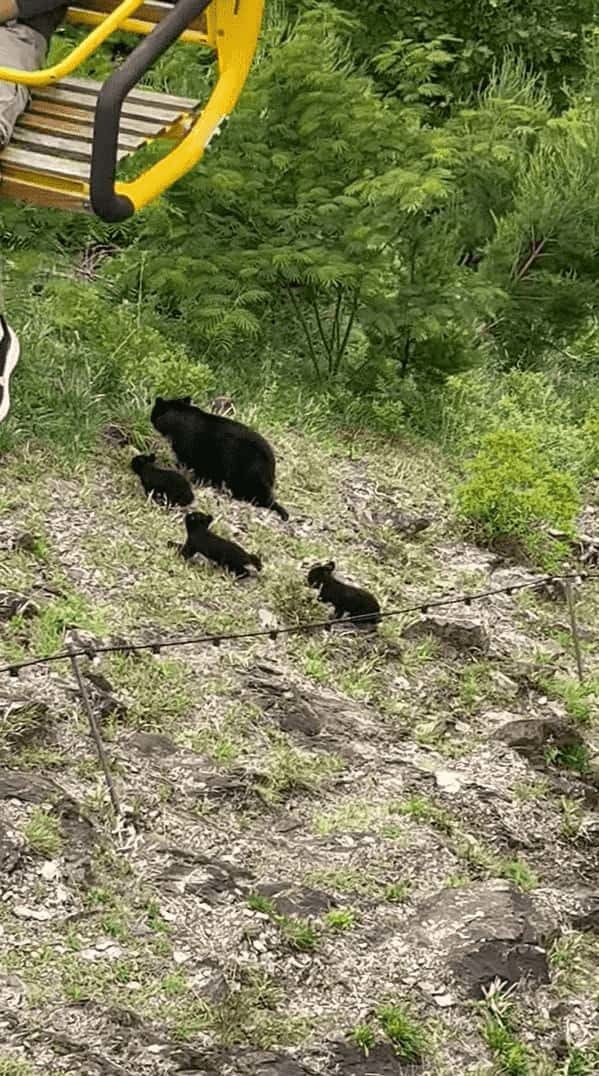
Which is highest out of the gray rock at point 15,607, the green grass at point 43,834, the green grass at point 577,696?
the green grass at point 43,834

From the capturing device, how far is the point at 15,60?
17.0 ft

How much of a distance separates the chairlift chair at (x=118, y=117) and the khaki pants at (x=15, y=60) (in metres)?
0.07

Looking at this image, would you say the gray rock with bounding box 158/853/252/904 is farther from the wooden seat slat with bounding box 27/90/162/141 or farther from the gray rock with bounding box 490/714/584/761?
the wooden seat slat with bounding box 27/90/162/141

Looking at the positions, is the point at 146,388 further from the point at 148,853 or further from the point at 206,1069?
the point at 206,1069

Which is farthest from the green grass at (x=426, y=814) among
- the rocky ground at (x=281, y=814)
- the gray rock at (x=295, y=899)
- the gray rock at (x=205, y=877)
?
the gray rock at (x=205, y=877)

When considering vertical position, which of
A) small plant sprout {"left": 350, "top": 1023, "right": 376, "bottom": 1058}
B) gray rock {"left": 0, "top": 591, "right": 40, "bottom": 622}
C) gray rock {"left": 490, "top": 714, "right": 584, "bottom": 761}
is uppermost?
small plant sprout {"left": 350, "top": 1023, "right": 376, "bottom": 1058}

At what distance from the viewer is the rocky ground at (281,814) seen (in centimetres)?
442

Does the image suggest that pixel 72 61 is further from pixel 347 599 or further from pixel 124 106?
pixel 347 599

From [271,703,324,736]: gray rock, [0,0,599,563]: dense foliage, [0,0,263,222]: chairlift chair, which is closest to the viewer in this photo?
[0,0,263,222]: chairlift chair

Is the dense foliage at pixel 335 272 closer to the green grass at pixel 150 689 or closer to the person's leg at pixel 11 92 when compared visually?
the green grass at pixel 150 689

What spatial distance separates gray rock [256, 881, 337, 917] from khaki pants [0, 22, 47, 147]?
8.14 feet

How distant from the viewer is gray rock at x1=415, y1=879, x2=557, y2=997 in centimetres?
472

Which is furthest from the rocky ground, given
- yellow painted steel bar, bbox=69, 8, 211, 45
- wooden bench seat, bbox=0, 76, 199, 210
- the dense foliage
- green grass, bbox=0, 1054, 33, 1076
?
yellow painted steel bar, bbox=69, 8, 211, 45

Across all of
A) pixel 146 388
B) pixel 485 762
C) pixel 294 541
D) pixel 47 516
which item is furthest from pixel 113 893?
pixel 146 388
